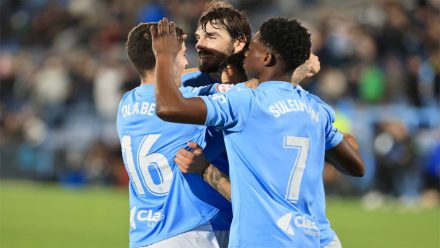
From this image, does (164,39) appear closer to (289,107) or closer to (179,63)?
(289,107)

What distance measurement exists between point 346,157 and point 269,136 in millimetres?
952

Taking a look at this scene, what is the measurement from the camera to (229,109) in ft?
16.4

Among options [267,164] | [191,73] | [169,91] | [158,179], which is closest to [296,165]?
[267,164]

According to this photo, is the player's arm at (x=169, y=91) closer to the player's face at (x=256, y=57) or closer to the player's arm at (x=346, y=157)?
the player's face at (x=256, y=57)

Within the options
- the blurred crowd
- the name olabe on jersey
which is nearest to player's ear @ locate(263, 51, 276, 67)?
the name olabe on jersey

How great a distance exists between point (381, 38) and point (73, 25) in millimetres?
9567

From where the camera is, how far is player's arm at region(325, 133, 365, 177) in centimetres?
580

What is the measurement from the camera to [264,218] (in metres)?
5.00

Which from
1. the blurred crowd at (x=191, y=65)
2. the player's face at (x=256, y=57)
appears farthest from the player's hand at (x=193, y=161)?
the blurred crowd at (x=191, y=65)

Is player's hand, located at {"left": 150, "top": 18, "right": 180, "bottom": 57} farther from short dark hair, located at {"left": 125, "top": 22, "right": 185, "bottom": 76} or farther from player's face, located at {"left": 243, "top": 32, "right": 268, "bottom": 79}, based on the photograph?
short dark hair, located at {"left": 125, "top": 22, "right": 185, "bottom": 76}

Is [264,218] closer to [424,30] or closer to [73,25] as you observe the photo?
[424,30]

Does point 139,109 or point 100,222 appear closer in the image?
point 139,109

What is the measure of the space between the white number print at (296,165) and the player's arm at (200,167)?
522 mm

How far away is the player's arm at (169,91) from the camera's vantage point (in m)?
4.81
